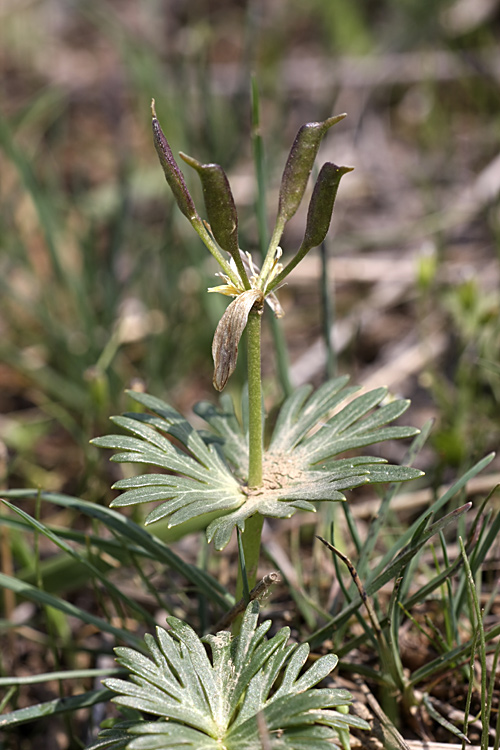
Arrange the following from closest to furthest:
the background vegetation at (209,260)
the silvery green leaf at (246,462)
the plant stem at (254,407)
Result: the silvery green leaf at (246,462) < the plant stem at (254,407) < the background vegetation at (209,260)

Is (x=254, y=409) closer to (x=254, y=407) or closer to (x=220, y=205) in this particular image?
(x=254, y=407)

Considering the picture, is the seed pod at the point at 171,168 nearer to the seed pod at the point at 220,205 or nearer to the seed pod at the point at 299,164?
the seed pod at the point at 220,205

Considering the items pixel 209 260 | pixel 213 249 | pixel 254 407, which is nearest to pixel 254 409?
pixel 254 407

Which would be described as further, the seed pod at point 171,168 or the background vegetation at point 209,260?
the background vegetation at point 209,260

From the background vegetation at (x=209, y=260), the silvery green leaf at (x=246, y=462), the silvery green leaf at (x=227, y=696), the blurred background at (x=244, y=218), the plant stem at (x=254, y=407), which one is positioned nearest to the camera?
the silvery green leaf at (x=227, y=696)

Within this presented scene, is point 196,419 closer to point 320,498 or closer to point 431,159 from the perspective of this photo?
point 320,498

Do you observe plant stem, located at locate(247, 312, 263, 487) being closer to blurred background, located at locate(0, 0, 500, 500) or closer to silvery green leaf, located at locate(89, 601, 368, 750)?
silvery green leaf, located at locate(89, 601, 368, 750)

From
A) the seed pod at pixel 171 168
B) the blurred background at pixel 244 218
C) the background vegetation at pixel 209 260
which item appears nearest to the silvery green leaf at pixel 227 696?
the background vegetation at pixel 209 260

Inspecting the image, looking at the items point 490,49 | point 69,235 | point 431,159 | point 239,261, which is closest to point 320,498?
point 239,261

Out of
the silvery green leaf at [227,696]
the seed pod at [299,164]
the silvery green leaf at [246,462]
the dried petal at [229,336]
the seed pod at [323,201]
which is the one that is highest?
the seed pod at [299,164]
